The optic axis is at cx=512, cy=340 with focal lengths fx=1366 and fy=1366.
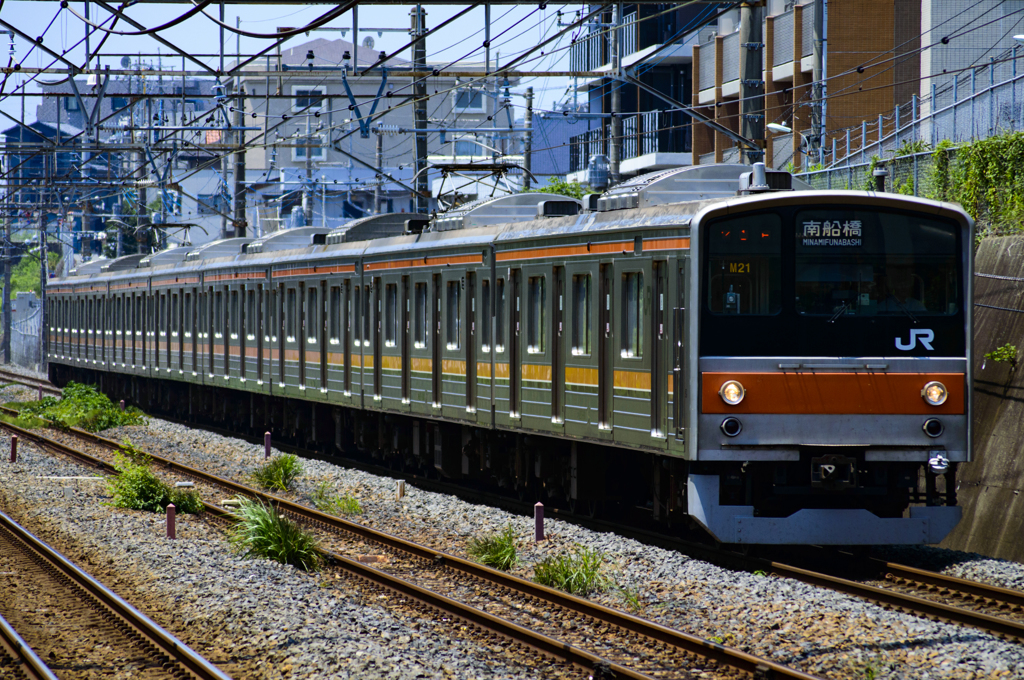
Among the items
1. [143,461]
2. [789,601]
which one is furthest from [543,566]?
[143,461]

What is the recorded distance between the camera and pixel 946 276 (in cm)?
1080

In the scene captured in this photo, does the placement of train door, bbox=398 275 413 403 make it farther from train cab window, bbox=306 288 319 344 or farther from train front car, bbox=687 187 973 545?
train front car, bbox=687 187 973 545

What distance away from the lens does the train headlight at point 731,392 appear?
1058 cm

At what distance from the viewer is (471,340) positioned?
50.7 feet

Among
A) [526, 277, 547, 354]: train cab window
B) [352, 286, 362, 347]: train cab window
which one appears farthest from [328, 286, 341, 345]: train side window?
[526, 277, 547, 354]: train cab window

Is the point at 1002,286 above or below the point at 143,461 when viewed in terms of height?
above

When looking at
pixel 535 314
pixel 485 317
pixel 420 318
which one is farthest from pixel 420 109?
pixel 535 314

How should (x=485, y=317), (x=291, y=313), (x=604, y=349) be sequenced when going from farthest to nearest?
(x=291, y=313) < (x=485, y=317) < (x=604, y=349)

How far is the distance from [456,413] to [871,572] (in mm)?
6410

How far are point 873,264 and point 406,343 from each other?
7.89m

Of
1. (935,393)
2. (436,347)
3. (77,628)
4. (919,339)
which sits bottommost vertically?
(77,628)

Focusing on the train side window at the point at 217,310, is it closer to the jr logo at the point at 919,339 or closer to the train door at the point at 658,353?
the train door at the point at 658,353

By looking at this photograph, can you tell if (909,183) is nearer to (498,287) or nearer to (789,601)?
(498,287)

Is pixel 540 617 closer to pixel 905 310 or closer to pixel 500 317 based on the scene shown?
pixel 905 310
